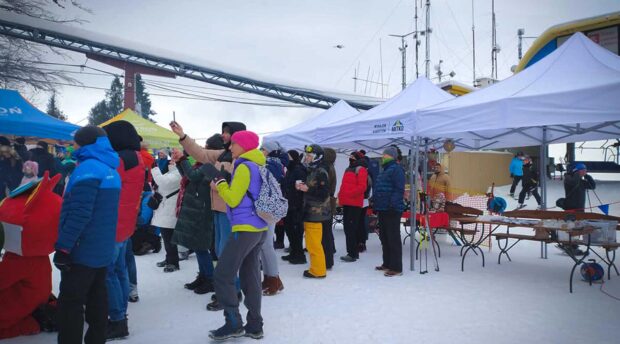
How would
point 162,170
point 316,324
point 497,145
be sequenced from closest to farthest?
point 316,324
point 162,170
point 497,145

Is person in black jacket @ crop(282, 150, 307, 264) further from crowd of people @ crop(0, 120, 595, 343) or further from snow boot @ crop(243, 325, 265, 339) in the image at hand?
snow boot @ crop(243, 325, 265, 339)

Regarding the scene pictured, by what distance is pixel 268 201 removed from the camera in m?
3.33

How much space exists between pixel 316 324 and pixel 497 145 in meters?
6.53

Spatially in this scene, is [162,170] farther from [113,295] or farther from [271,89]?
[271,89]

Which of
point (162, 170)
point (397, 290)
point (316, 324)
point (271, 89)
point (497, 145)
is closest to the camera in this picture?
point (316, 324)

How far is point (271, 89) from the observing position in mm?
27281

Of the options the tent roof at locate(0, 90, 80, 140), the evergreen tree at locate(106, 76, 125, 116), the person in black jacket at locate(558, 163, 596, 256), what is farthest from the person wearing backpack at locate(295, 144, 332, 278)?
the evergreen tree at locate(106, 76, 125, 116)

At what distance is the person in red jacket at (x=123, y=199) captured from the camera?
11.2ft

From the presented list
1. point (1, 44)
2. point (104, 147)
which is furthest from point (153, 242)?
point (1, 44)

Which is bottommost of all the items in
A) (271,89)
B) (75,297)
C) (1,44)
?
(75,297)

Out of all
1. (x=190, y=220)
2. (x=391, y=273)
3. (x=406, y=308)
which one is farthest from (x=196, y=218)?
(x=391, y=273)

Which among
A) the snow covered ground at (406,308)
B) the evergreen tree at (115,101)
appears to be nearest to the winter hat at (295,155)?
the snow covered ground at (406,308)

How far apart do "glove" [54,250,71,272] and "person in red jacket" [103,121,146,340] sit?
2.79 feet

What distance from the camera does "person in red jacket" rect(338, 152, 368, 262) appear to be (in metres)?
6.86
